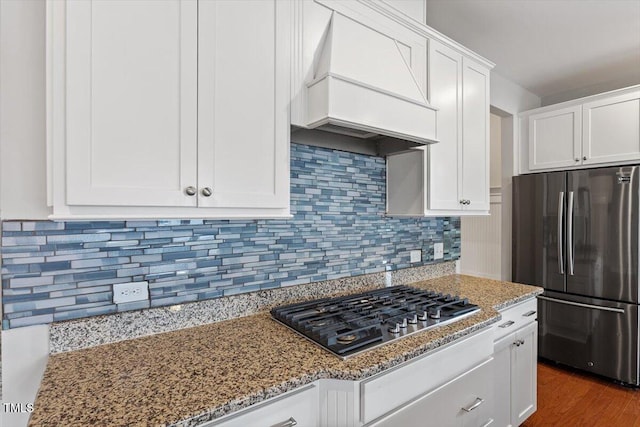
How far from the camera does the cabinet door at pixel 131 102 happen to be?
0.92 meters

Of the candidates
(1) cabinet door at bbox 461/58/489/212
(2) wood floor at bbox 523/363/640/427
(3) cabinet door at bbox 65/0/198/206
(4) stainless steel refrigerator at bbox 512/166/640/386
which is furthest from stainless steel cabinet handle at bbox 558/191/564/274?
(3) cabinet door at bbox 65/0/198/206

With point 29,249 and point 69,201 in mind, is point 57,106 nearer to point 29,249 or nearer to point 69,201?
point 69,201

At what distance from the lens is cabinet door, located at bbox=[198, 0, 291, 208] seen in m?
1.12

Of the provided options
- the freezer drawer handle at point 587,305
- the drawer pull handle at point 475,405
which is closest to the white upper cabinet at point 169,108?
the drawer pull handle at point 475,405

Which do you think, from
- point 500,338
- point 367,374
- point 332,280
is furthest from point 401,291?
point 367,374

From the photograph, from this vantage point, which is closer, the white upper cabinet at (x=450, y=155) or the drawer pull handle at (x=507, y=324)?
the drawer pull handle at (x=507, y=324)

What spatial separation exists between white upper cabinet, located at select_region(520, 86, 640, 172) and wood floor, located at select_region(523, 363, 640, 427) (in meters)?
1.81

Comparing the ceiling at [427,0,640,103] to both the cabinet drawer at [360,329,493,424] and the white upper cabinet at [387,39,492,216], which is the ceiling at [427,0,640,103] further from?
the cabinet drawer at [360,329,493,424]

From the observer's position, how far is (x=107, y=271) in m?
1.21

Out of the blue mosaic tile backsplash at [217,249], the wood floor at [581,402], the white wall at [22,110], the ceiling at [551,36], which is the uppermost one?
the ceiling at [551,36]

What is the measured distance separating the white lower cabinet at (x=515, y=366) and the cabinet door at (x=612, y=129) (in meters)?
1.65

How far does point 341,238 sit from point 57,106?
1352 millimetres

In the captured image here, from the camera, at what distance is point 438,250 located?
8.00 ft

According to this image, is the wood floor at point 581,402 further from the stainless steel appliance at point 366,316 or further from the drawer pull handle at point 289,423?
the drawer pull handle at point 289,423
